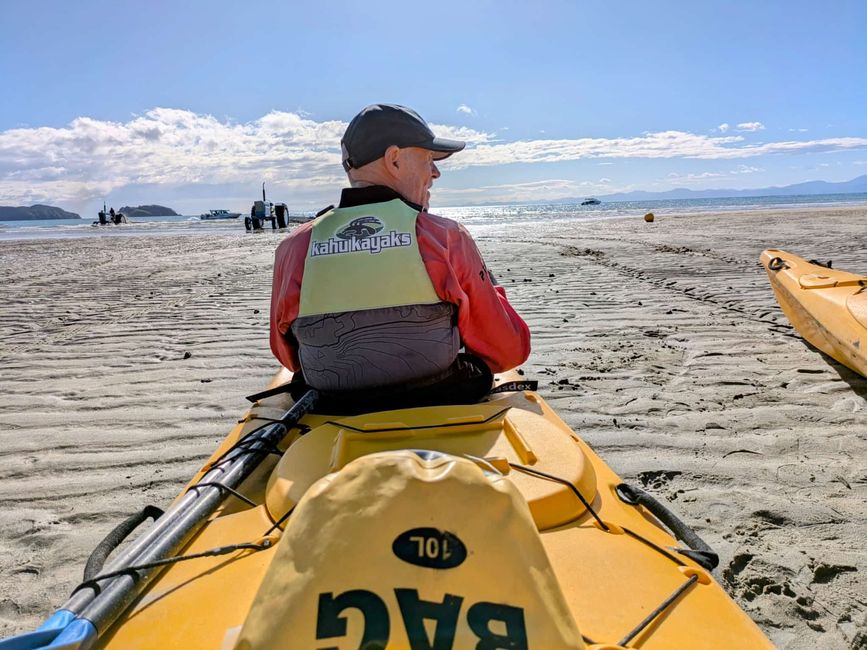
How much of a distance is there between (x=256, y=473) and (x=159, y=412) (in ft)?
7.40

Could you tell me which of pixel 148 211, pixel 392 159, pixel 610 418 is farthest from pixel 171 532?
pixel 148 211

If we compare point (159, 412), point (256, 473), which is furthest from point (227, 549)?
point (159, 412)

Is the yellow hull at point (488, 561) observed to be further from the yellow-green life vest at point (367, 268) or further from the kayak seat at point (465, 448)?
the yellow-green life vest at point (367, 268)

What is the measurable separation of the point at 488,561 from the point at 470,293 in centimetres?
140

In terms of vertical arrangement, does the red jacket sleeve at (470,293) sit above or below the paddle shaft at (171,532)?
above

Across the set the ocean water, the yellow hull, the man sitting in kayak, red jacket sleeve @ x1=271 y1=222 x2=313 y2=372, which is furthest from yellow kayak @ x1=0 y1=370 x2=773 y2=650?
the ocean water

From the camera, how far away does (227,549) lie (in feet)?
4.25

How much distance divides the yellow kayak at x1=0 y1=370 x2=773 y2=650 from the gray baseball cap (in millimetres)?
1057

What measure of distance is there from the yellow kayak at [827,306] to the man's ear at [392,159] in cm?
327

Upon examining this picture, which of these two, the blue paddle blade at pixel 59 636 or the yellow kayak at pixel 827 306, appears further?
the yellow kayak at pixel 827 306

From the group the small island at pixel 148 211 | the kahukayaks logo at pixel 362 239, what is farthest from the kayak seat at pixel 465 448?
the small island at pixel 148 211

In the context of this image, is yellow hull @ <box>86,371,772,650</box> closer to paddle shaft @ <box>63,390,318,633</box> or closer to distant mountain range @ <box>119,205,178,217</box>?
paddle shaft @ <box>63,390,318,633</box>

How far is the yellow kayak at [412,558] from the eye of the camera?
0.75m

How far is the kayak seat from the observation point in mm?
1358
